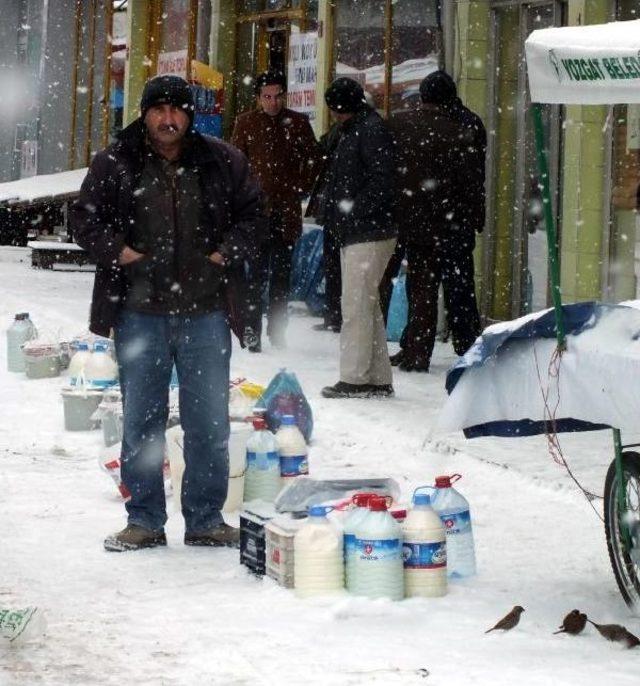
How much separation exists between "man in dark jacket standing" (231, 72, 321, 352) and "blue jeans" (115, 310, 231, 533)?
6.33 meters

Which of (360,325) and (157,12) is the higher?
(157,12)

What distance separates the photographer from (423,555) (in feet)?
21.8

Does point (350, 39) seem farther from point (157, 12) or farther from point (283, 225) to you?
point (157, 12)

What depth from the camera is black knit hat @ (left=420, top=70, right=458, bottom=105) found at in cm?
1281

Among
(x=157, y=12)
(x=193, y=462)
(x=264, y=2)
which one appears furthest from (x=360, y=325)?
(x=157, y=12)

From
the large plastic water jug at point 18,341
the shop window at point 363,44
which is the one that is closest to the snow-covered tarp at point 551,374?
the large plastic water jug at point 18,341

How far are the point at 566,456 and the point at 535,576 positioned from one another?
268 centimetres

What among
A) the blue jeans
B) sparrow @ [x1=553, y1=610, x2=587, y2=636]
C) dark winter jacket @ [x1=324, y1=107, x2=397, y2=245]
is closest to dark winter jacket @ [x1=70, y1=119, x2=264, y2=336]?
the blue jeans

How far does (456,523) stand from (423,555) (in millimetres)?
400

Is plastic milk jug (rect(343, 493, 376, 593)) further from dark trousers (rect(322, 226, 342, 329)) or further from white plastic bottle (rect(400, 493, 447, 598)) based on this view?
dark trousers (rect(322, 226, 342, 329))

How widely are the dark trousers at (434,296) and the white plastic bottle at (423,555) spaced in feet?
20.6

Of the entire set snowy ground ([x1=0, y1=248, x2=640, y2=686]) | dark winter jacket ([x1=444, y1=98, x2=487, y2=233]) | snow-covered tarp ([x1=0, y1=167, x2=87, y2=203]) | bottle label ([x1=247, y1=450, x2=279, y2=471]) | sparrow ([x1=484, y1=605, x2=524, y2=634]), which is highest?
dark winter jacket ([x1=444, y1=98, x2=487, y2=233])

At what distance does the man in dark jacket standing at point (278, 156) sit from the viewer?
1406cm

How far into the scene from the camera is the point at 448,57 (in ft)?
50.9
